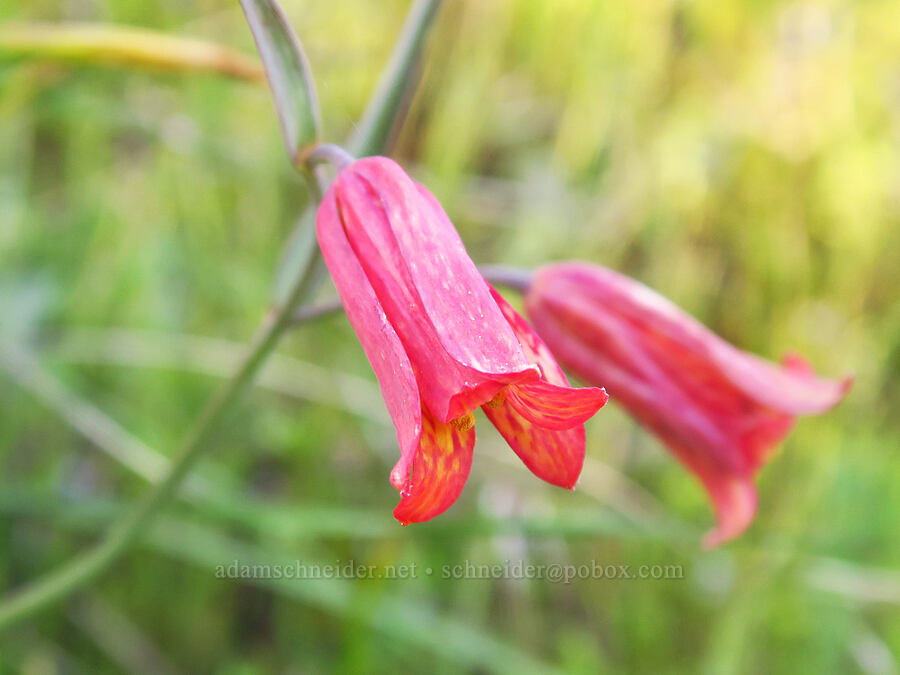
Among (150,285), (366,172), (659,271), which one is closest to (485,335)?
(366,172)

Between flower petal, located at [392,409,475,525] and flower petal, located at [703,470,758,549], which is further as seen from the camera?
flower petal, located at [703,470,758,549]

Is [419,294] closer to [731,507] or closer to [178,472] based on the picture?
[178,472]

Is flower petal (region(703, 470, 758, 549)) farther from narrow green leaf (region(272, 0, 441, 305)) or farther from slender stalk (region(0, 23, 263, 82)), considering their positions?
slender stalk (region(0, 23, 263, 82))

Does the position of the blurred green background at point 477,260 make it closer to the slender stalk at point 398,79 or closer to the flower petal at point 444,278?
the slender stalk at point 398,79

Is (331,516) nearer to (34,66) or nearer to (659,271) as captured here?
(34,66)

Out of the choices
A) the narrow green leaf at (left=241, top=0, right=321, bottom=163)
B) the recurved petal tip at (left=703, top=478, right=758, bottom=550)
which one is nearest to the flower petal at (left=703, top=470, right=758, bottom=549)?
the recurved petal tip at (left=703, top=478, right=758, bottom=550)

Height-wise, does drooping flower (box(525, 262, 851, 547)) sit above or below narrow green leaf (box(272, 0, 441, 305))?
below

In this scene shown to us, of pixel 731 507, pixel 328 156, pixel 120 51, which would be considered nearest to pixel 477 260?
pixel 120 51
